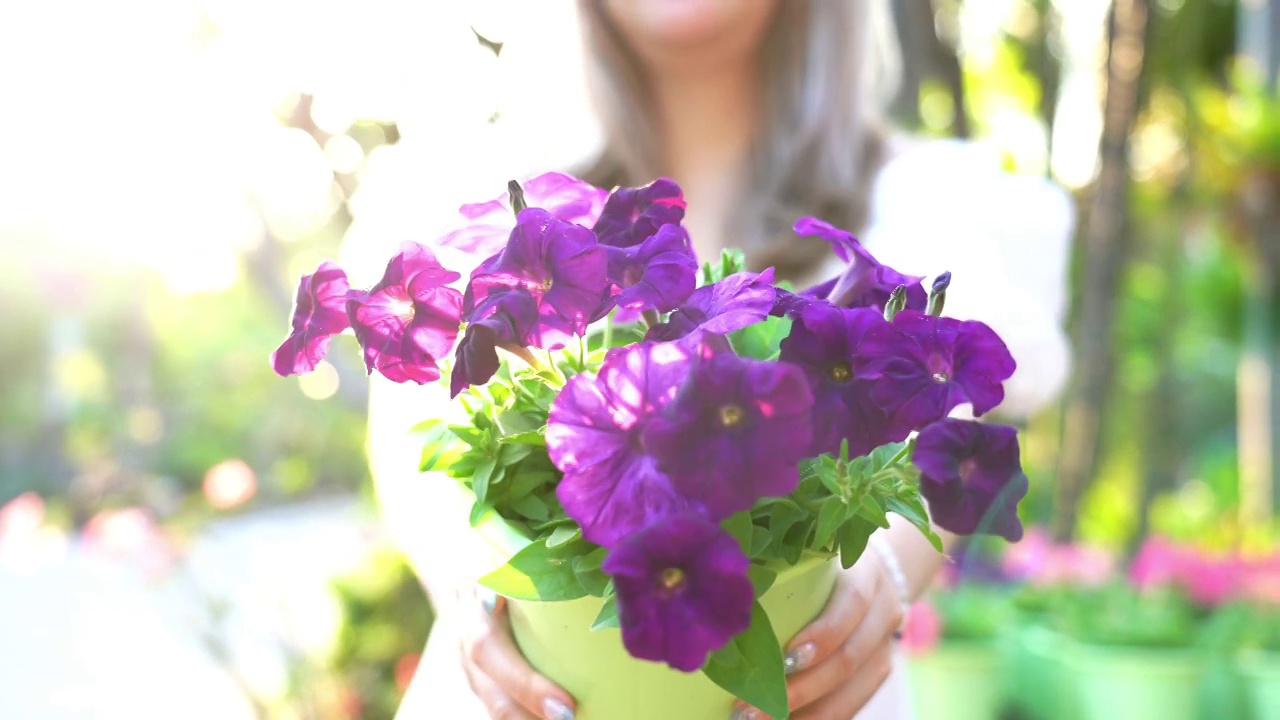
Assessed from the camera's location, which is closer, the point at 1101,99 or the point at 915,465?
the point at 915,465

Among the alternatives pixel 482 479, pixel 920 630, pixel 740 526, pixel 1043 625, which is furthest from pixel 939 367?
pixel 1043 625

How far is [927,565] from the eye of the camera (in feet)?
3.17

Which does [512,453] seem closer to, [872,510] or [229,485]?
[872,510]

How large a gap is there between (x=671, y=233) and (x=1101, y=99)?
140 inches

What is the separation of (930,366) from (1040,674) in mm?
1887

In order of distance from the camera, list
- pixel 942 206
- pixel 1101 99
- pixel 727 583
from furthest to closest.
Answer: pixel 1101 99 → pixel 942 206 → pixel 727 583

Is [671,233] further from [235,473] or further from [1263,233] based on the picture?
[1263,233]

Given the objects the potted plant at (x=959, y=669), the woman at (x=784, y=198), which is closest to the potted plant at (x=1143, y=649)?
the potted plant at (x=959, y=669)

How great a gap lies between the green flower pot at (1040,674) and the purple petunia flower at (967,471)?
1.60 m

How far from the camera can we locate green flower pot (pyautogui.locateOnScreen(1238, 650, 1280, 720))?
182 cm

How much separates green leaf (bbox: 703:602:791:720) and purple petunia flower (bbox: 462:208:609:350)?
0.15 metres

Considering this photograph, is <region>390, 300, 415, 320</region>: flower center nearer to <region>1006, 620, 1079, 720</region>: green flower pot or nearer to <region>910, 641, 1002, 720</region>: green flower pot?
<region>1006, 620, 1079, 720</region>: green flower pot

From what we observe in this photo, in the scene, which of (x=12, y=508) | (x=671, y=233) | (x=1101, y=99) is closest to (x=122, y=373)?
(x=12, y=508)

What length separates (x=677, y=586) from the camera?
46 centimetres
